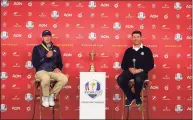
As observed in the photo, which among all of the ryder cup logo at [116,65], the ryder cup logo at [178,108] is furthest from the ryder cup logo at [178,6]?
the ryder cup logo at [178,108]

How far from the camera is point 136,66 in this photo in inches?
222

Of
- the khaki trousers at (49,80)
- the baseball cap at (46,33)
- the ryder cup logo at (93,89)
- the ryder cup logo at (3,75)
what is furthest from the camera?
the ryder cup logo at (3,75)

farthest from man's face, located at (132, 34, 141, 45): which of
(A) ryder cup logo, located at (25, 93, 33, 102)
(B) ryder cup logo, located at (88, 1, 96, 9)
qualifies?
(A) ryder cup logo, located at (25, 93, 33, 102)

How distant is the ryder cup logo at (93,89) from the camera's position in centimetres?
542

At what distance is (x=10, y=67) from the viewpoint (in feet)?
19.8

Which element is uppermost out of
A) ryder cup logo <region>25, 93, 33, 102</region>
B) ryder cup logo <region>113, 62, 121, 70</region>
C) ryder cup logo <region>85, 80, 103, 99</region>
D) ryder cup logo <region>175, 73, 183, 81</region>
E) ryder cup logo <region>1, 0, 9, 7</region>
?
ryder cup logo <region>1, 0, 9, 7</region>

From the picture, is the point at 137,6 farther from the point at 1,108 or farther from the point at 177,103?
the point at 1,108

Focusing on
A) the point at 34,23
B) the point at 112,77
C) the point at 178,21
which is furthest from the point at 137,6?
the point at 34,23

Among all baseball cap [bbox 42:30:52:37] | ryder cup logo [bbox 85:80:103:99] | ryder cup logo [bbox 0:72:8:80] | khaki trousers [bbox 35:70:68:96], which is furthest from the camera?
ryder cup logo [bbox 0:72:8:80]

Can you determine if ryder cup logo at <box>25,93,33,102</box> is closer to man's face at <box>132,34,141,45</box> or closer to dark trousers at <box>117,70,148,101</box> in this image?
dark trousers at <box>117,70,148,101</box>

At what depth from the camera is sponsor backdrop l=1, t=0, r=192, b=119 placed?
606 centimetres

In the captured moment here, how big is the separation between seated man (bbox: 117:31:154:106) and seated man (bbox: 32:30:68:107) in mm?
935

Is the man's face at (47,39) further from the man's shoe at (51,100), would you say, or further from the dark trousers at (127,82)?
the dark trousers at (127,82)

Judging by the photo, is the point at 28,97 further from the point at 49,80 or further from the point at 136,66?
the point at 136,66
